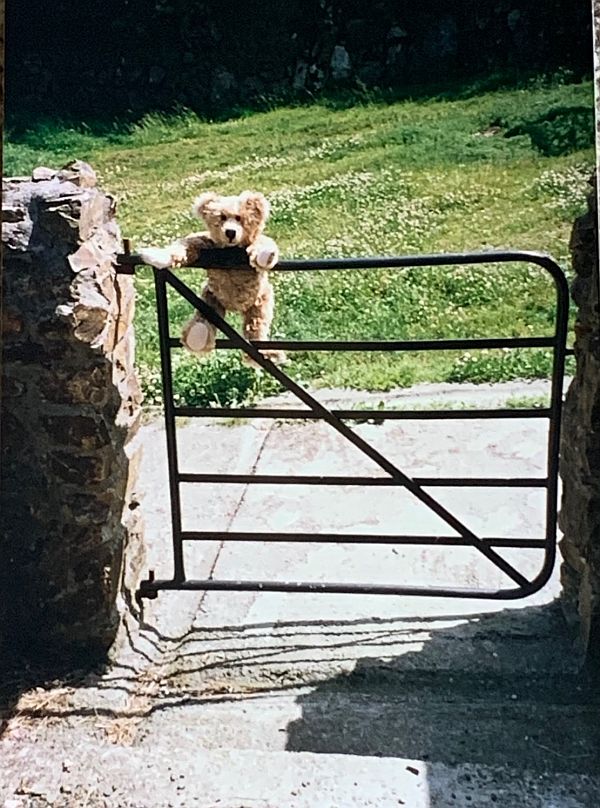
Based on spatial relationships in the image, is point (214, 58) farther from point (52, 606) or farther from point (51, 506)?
point (52, 606)

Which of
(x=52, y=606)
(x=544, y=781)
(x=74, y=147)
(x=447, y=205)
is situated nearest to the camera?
(x=544, y=781)

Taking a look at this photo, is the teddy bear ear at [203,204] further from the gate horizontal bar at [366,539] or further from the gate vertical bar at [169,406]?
the gate horizontal bar at [366,539]

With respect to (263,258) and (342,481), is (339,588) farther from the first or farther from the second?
(263,258)

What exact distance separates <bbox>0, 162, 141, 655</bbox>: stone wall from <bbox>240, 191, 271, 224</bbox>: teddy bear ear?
0.29 meters

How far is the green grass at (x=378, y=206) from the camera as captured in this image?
312cm

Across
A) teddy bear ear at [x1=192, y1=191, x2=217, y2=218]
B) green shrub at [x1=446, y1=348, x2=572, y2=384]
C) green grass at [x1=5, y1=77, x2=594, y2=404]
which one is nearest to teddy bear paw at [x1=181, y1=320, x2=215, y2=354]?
teddy bear ear at [x1=192, y1=191, x2=217, y2=218]

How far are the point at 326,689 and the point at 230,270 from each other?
92 cm

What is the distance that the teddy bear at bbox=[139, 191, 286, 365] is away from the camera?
214cm

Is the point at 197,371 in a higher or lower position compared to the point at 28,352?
lower

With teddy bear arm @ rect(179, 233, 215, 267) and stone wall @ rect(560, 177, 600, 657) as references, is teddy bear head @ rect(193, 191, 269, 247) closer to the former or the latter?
teddy bear arm @ rect(179, 233, 215, 267)

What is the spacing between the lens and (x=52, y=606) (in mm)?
2244

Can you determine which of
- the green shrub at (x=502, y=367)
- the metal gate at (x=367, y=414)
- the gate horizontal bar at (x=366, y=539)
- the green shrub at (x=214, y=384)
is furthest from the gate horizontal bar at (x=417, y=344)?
the green shrub at (x=502, y=367)

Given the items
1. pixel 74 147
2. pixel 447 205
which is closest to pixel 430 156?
pixel 447 205

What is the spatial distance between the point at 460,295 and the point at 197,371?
1.25 metres
